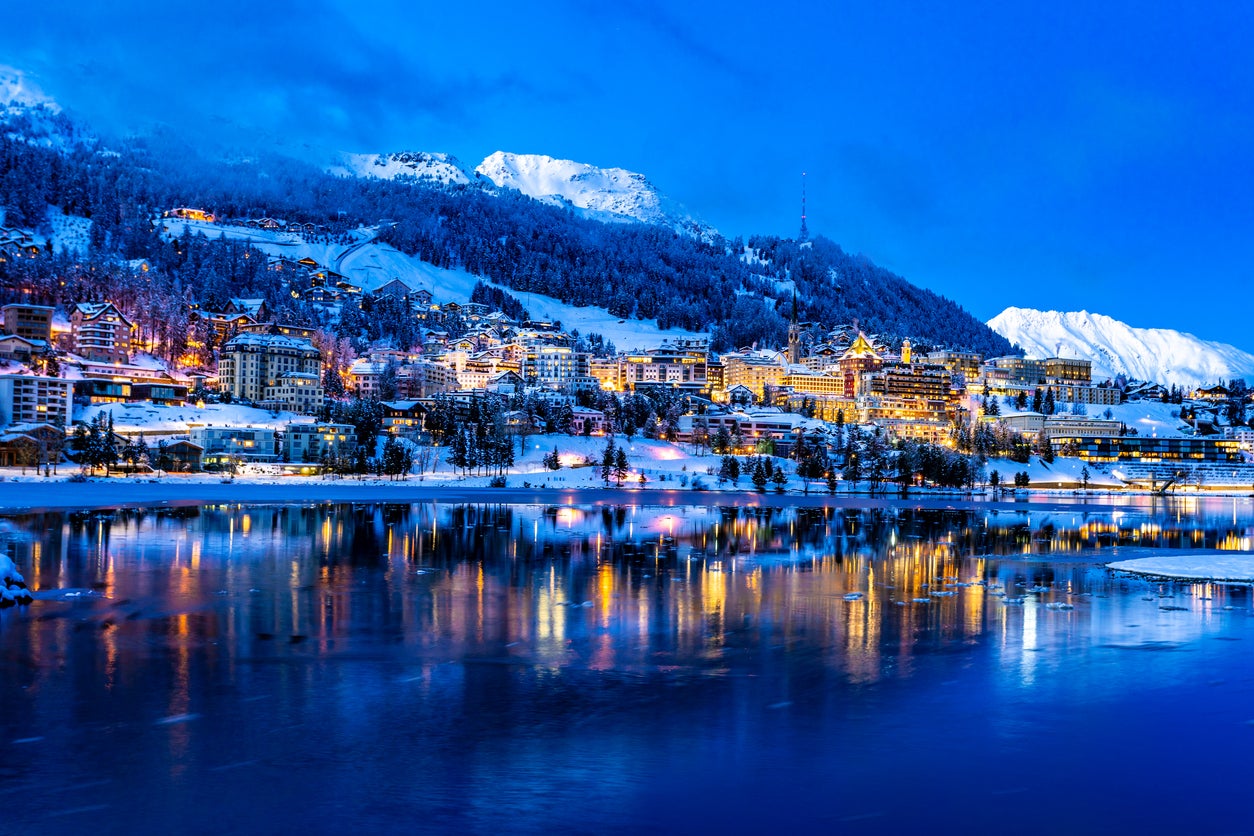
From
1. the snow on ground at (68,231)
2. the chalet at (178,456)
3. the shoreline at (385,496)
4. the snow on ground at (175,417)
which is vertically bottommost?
the shoreline at (385,496)

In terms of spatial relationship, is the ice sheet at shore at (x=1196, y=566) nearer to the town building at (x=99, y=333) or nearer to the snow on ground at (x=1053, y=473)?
the snow on ground at (x=1053, y=473)

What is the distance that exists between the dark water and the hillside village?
68.2m

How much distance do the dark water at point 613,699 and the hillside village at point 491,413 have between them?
68172mm

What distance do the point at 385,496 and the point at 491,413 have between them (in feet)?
153

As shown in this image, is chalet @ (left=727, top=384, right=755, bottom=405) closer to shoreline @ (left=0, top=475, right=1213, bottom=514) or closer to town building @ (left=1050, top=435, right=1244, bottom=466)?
town building @ (left=1050, top=435, right=1244, bottom=466)

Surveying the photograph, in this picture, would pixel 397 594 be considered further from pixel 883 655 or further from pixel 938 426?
pixel 938 426

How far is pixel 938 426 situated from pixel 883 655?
15377cm

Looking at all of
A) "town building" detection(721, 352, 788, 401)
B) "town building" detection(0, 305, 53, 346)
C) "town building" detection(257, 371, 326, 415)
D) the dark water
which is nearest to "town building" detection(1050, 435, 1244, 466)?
"town building" detection(721, 352, 788, 401)

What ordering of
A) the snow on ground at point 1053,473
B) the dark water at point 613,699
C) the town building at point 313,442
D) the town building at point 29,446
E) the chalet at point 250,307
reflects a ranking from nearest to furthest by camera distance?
the dark water at point 613,699 → the town building at point 29,446 → the town building at point 313,442 → the snow on ground at point 1053,473 → the chalet at point 250,307

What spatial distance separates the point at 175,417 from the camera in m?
109

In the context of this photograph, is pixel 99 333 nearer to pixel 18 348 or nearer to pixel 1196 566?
pixel 18 348

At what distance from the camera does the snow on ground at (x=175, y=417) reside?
10300 centimetres

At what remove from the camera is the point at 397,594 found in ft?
82.4

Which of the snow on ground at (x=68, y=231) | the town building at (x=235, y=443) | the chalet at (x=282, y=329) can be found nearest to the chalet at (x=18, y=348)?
the town building at (x=235, y=443)
